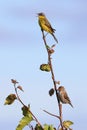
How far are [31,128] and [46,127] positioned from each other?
208 mm

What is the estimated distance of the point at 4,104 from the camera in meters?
4.79

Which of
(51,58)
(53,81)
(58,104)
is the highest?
(51,58)

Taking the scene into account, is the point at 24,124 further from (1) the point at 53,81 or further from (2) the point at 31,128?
(1) the point at 53,81

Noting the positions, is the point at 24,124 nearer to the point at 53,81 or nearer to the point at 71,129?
the point at 71,129

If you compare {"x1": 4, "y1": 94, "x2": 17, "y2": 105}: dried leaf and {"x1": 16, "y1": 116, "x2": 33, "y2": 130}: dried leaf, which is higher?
{"x1": 4, "y1": 94, "x2": 17, "y2": 105}: dried leaf

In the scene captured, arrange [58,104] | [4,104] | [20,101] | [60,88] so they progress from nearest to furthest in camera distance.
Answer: [58,104] < [60,88] < [20,101] < [4,104]

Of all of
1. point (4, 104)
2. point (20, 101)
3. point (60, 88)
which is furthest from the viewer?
point (4, 104)

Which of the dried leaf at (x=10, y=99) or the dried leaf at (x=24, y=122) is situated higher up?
the dried leaf at (x=10, y=99)

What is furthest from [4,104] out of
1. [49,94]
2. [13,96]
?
[49,94]

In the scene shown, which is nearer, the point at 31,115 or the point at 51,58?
the point at 51,58

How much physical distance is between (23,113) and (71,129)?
71 centimetres

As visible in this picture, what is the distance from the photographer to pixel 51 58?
409 centimetres

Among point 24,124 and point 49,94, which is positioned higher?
point 49,94

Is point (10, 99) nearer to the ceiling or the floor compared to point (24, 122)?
nearer to the ceiling
